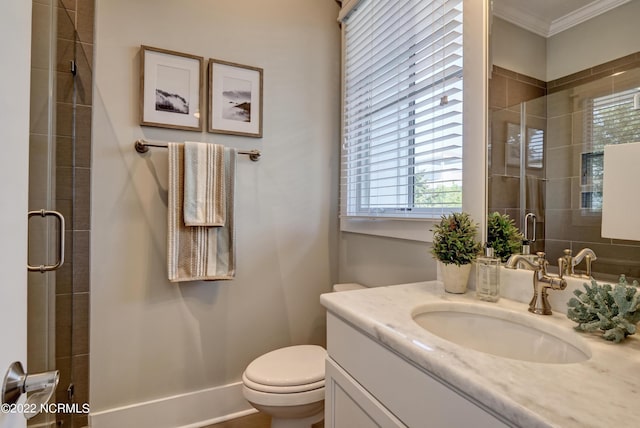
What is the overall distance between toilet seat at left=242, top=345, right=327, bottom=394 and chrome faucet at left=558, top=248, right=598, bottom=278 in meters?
0.97

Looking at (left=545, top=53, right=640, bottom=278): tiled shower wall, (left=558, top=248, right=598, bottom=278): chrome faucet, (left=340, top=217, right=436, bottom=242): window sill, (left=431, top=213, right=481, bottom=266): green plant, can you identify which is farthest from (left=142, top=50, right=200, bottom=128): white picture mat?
(left=558, top=248, right=598, bottom=278): chrome faucet

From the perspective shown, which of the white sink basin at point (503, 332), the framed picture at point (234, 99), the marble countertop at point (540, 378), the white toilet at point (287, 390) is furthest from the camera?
the framed picture at point (234, 99)

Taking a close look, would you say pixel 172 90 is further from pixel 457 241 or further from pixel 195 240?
pixel 457 241

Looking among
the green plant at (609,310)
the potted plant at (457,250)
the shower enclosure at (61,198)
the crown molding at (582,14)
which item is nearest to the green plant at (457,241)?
the potted plant at (457,250)

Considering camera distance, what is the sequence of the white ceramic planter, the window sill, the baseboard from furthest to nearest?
the baseboard → the window sill → the white ceramic planter

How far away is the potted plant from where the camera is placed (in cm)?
106

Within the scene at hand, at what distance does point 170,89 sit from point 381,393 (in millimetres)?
1663

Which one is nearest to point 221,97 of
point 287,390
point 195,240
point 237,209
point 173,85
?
point 173,85

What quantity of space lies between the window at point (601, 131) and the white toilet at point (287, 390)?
1133 millimetres

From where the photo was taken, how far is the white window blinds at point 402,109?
125 centimetres

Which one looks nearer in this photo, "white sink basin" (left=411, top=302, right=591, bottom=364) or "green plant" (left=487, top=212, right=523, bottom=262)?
"white sink basin" (left=411, top=302, right=591, bottom=364)

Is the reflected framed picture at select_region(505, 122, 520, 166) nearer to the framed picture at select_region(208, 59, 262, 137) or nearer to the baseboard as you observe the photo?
the framed picture at select_region(208, 59, 262, 137)

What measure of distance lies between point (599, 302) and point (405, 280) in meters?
0.83

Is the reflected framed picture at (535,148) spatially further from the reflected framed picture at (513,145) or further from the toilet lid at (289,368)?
the toilet lid at (289,368)
